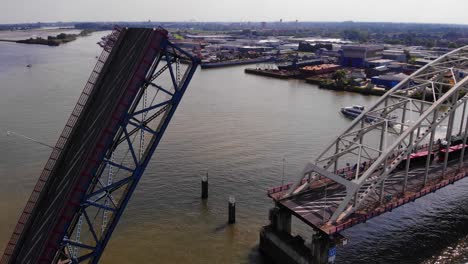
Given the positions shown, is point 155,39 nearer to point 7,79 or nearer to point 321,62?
point 7,79

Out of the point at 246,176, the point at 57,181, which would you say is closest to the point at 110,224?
the point at 57,181

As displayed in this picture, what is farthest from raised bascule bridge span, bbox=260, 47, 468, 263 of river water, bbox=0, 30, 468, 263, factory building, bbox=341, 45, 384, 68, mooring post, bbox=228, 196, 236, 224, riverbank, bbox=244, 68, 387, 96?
factory building, bbox=341, 45, 384, 68

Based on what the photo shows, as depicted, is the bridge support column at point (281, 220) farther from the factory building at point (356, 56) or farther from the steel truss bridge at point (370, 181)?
the factory building at point (356, 56)

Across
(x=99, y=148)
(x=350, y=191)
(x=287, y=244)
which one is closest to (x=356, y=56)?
(x=350, y=191)

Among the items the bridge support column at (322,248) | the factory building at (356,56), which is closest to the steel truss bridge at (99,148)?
the bridge support column at (322,248)

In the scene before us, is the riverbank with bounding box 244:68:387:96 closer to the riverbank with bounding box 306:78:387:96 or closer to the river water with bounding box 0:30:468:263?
the riverbank with bounding box 306:78:387:96

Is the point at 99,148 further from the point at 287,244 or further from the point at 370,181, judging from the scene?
the point at 370,181
